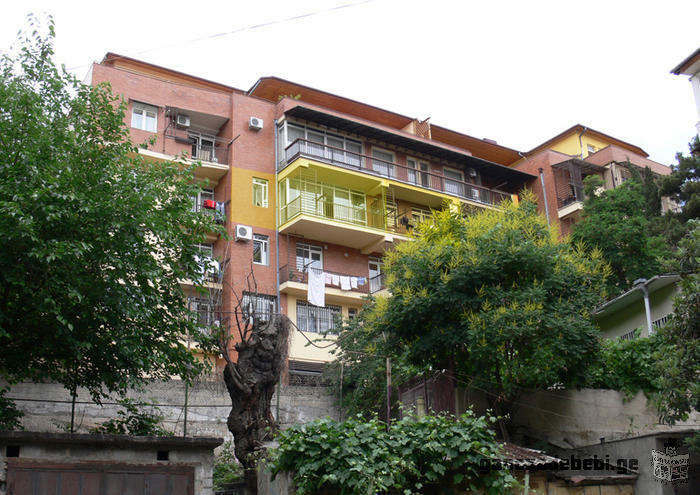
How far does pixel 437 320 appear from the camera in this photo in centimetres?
1530

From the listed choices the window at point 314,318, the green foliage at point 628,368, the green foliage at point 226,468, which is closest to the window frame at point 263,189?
the window at point 314,318

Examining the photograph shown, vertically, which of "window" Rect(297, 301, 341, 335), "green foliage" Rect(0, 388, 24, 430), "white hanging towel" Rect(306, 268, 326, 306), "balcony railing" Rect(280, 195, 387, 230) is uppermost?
"balcony railing" Rect(280, 195, 387, 230)

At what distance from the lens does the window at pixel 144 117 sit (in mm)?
27578

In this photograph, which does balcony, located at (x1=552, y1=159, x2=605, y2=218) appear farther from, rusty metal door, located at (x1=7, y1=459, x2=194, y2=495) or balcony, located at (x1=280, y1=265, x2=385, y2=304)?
rusty metal door, located at (x1=7, y1=459, x2=194, y2=495)

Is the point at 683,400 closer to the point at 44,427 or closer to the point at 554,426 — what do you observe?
the point at 554,426

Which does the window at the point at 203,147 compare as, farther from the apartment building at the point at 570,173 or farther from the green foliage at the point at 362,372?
the apartment building at the point at 570,173

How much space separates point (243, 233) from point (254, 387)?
14232 mm

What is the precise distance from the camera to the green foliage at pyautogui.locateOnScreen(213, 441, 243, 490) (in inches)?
635

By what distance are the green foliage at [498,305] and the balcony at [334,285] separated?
11870 mm

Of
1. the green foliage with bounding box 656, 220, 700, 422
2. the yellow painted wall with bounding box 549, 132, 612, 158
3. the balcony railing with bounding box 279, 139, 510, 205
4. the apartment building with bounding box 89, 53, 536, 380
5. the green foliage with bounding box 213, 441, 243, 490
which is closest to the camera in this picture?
the green foliage with bounding box 656, 220, 700, 422

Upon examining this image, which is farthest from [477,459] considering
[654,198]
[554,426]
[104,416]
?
[654,198]

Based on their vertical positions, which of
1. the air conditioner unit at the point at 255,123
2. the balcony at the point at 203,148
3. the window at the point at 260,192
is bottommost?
the window at the point at 260,192

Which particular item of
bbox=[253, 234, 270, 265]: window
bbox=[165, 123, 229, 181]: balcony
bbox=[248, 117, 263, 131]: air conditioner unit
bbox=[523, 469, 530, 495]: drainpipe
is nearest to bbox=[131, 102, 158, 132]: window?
bbox=[165, 123, 229, 181]: balcony

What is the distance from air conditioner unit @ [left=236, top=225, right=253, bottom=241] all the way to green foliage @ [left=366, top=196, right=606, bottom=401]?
12.3 metres
